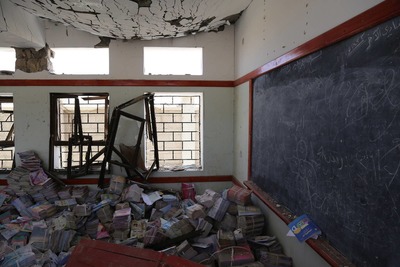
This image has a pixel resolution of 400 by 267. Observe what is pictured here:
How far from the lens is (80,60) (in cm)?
419

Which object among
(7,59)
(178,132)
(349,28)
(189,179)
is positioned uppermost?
(7,59)

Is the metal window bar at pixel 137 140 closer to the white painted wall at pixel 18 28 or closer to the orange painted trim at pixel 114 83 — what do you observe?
the orange painted trim at pixel 114 83

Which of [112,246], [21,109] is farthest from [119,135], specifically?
[112,246]

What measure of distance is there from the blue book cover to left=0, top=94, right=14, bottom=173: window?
4241 millimetres

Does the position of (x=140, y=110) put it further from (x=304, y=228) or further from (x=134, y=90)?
(x=304, y=228)

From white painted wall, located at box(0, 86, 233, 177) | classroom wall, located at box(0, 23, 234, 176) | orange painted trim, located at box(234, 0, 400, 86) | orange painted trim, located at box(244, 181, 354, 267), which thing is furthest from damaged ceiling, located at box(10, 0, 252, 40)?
orange painted trim, located at box(244, 181, 354, 267)

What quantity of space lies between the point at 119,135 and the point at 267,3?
2.78 metres

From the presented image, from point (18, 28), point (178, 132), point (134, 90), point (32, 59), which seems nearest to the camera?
point (18, 28)

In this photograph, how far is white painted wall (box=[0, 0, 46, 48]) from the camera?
308 cm

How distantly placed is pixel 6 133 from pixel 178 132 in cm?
274

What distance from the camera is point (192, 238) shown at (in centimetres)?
276

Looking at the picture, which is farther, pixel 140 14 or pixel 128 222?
pixel 128 222

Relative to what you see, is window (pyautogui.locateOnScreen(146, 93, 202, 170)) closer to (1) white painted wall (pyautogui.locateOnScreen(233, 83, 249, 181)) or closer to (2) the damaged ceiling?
(1) white painted wall (pyautogui.locateOnScreen(233, 83, 249, 181))

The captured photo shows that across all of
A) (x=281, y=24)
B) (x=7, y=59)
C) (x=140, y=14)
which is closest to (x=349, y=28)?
(x=281, y=24)
